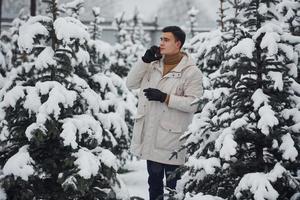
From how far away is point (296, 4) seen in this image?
4160 millimetres

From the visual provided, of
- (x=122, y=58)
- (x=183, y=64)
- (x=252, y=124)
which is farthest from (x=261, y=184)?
(x=122, y=58)

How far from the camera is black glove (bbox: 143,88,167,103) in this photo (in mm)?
4090

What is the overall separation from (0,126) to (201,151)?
1.78 m

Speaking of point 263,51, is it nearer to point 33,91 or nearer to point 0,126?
point 33,91

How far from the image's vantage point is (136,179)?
7230 millimetres

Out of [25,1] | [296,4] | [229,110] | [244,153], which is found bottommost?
[244,153]

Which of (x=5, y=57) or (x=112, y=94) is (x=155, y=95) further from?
(x=5, y=57)

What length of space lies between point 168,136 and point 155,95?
0.41 meters

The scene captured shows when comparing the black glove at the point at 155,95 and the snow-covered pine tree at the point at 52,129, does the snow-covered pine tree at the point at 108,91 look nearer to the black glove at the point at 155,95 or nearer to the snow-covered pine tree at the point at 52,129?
the snow-covered pine tree at the point at 52,129

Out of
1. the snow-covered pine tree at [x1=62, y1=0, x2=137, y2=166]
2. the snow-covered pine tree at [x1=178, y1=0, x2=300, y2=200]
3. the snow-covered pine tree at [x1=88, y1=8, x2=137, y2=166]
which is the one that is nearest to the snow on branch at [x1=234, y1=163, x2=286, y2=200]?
the snow-covered pine tree at [x1=178, y1=0, x2=300, y2=200]

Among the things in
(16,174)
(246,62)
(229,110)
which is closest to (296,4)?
(246,62)

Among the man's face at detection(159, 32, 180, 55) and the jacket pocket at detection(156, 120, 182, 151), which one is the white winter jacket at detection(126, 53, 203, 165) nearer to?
the jacket pocket at detection(156, 120, 182, 151)

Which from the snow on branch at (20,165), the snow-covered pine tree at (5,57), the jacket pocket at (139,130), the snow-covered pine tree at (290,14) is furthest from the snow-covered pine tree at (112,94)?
the snow-covered pine tree at (290,14)

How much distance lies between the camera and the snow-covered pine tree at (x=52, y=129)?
12.2ft
